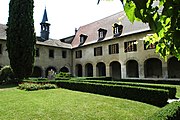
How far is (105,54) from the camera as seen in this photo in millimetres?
25641

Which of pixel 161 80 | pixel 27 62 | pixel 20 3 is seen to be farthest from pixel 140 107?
pixel 20 3

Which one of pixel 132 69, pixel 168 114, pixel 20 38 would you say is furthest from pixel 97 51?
pixel 168 114

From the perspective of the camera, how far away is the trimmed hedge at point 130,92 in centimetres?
896

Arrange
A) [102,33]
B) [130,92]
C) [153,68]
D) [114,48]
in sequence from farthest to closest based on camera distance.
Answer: [102,33]
[114,48]
[153,68]
[130,92]

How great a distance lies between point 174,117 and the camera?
5711 millimetres

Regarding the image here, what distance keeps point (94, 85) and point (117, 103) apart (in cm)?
398

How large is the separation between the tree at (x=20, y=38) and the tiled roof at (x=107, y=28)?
10806mm

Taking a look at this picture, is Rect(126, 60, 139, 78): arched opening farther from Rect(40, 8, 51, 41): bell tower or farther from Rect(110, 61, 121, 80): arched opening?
Rect(40, 8, 51, 41): bell tower

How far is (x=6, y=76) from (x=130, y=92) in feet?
45.7

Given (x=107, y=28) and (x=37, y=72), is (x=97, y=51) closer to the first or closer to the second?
(x=107, y=28)

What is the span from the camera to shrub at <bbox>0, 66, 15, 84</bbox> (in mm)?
18250

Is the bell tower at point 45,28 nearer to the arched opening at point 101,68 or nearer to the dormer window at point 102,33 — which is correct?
the dormer window at point 102,33

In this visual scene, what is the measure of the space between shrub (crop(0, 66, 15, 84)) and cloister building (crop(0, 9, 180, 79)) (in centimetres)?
441

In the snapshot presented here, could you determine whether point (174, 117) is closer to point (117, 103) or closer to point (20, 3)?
point (117, 103)
